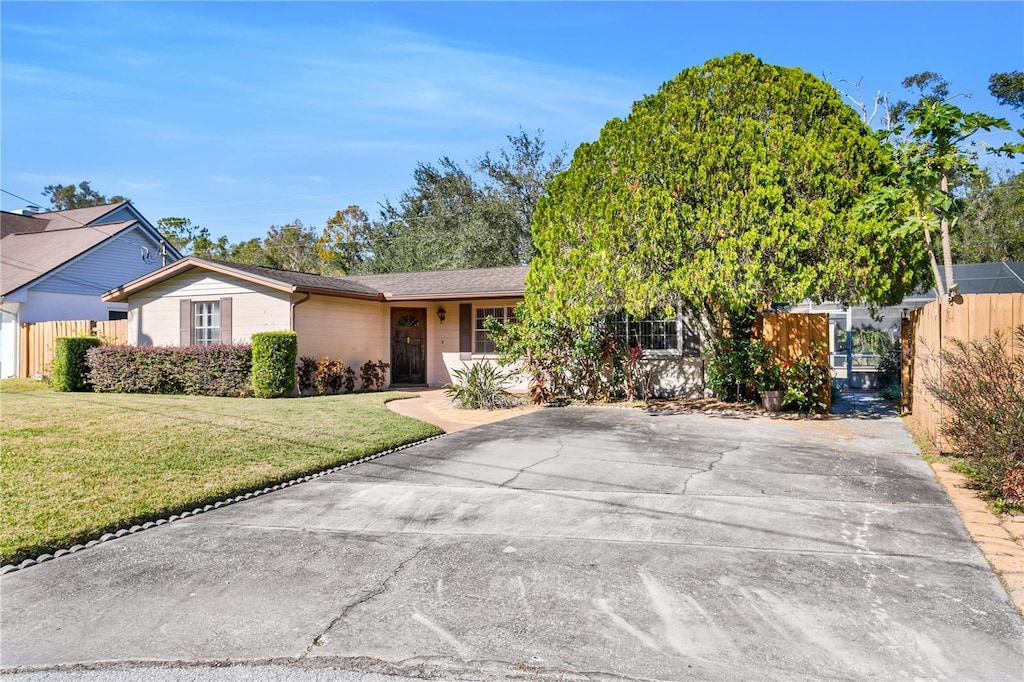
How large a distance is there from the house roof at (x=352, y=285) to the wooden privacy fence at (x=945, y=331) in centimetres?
830

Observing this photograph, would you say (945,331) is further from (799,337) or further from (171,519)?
(171,519)

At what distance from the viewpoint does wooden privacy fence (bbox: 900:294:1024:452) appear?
670 cm

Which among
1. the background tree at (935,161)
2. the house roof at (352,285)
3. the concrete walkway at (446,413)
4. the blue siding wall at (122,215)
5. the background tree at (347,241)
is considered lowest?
the concrete walkway at (446,413)

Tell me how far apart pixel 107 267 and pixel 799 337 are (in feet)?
73.4

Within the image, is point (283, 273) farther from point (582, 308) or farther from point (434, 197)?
point (434, 197)

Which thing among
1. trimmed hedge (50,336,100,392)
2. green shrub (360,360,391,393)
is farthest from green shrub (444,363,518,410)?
trimmed hedge (50,336,100,392)

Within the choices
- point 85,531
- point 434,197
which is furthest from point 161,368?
point 434,197

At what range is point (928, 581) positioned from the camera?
3719mm

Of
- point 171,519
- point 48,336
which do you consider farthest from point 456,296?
point 48,336

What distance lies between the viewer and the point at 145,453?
714cm

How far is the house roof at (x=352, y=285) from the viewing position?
1474 cm

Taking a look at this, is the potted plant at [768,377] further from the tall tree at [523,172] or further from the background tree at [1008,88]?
the background tree at [1008,88]

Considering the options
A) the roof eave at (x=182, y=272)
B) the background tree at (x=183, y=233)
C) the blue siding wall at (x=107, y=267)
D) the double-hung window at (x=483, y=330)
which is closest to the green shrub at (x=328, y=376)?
the roof eave at (x=182, y=272)

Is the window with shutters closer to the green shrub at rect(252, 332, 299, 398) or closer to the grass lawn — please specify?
the green shrub at rect(252, 332, 299, 398)
